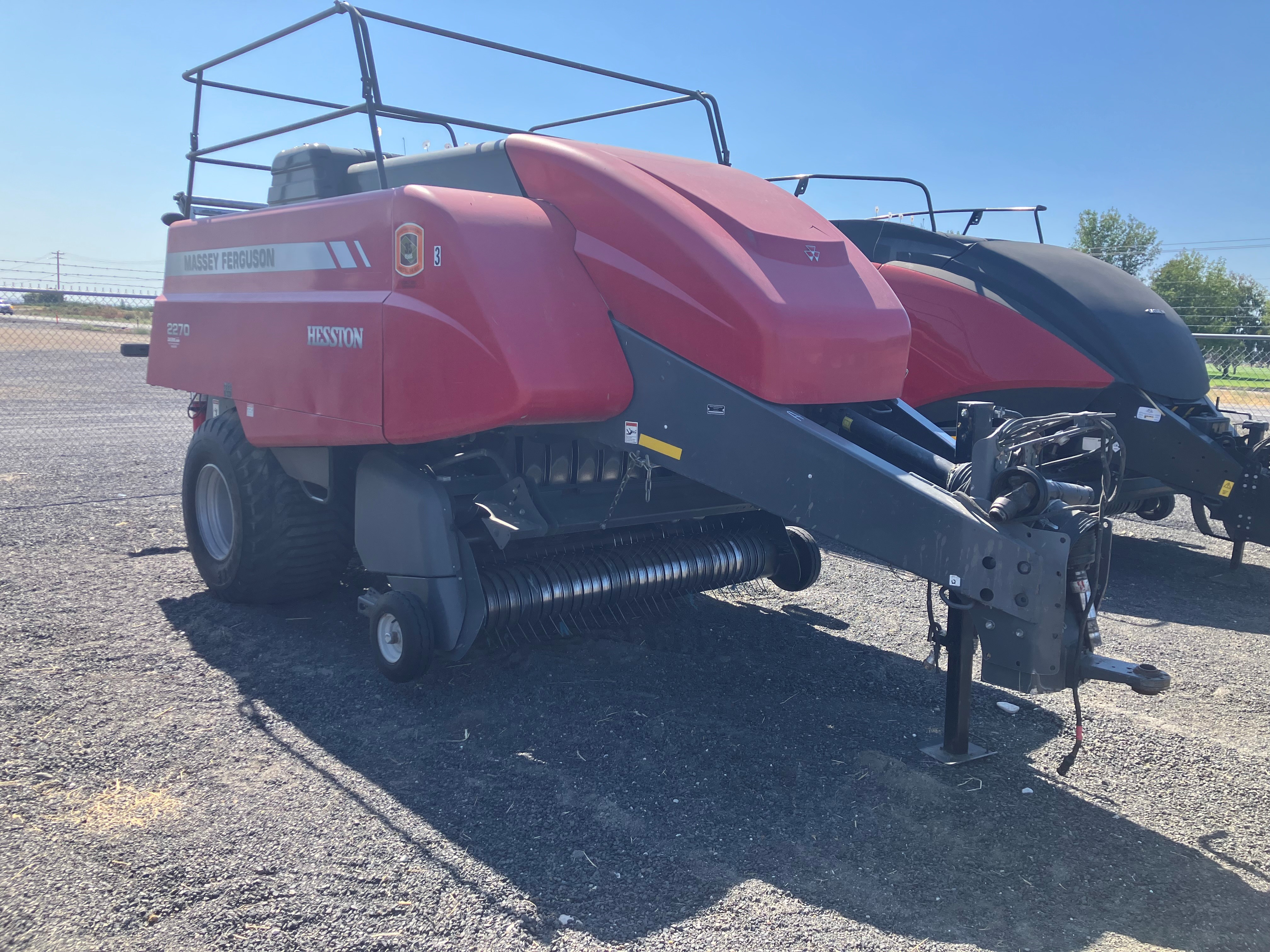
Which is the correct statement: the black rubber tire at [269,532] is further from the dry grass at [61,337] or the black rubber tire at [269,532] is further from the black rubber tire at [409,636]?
the dry grass at [61,337]

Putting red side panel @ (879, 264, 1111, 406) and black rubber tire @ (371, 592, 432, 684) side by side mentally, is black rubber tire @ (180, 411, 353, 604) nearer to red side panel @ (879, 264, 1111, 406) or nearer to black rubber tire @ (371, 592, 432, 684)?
black rubber tire @ (371, 592, 432, 684)

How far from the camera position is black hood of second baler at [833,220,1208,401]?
6699 mm

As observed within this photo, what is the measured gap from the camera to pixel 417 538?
163 inches

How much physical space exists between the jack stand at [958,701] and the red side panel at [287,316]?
2382 mm

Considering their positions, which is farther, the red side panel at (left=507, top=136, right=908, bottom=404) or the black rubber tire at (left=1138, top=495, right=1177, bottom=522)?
the black rubber tire at (left=1138, top=495, right=1177, bottom=522)

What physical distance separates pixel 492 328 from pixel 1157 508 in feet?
21.1

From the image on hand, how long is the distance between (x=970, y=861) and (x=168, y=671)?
3.48 m

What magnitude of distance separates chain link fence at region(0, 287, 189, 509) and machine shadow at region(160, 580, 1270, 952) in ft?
11.4

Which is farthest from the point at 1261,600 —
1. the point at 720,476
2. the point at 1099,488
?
the point at 720,476

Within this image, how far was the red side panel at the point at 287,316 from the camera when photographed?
412 cm

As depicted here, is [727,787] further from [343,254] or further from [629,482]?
[343,254]

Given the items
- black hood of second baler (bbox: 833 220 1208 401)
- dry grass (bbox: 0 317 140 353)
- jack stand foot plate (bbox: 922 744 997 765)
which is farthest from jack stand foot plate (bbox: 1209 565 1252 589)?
dry grass (bbox: 0 317 140 353)

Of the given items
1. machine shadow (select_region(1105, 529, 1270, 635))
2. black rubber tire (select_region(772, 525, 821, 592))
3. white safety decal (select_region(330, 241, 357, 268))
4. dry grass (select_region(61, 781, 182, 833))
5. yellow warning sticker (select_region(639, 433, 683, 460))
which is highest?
white safety decal (select_region(330, 241, 357, 268))

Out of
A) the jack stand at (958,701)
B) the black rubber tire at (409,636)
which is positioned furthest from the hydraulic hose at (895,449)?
the black rubber tire at (409,636)
